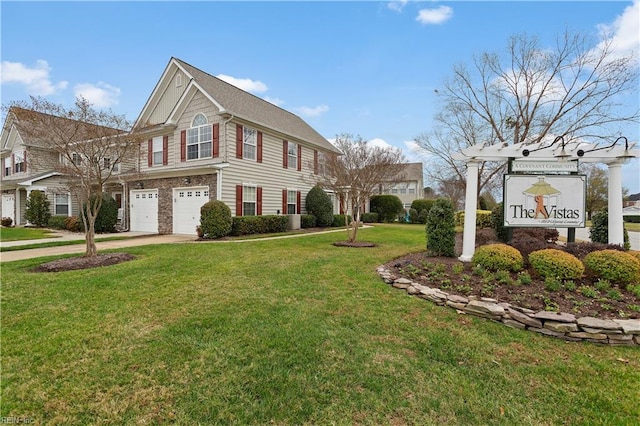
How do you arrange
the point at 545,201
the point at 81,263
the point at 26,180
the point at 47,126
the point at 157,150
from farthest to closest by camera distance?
the point at 26,180 → the point at 157,150 → the point at 47,126 → the point at 81,263 → the point at 545,201

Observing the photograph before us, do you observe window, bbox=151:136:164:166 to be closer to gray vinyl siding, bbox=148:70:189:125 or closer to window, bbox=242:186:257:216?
gray vinyl siding, bbox=148:70:189:125

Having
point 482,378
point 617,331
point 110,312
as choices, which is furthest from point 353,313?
point 110,312

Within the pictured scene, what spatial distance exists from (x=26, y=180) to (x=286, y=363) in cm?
2303

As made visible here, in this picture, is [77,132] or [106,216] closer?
[77,132]

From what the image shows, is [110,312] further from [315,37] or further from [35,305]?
[315,37]

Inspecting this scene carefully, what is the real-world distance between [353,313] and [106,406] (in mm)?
2728

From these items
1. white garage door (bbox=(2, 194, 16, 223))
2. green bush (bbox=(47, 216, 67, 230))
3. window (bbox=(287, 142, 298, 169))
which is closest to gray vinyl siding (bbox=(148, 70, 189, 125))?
window (bbox=(287, 142, 298, 169))

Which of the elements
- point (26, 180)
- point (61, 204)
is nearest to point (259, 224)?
point (61, 204)

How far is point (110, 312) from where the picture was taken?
4027 mm

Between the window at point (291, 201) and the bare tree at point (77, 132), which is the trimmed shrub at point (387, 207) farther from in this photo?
the bare tree at point (77, 132)

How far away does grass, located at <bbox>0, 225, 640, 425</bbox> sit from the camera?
229 cm

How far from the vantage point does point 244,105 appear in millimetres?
16094

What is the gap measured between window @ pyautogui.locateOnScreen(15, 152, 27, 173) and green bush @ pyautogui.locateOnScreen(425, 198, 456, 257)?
2623 cm

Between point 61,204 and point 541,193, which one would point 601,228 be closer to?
point 541,193
